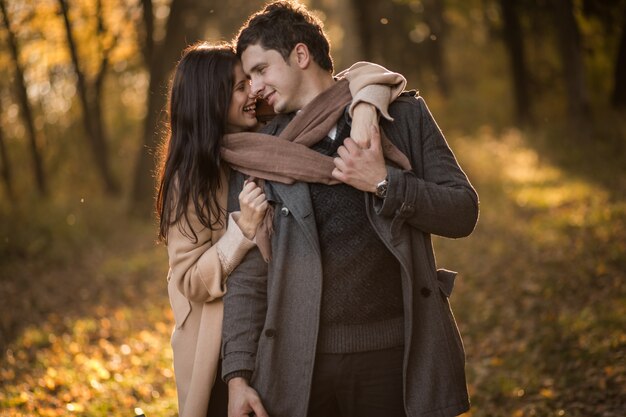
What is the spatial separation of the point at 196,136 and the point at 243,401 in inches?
45.0

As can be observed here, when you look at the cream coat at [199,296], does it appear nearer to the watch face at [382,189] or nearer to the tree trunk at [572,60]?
the watch face at [382,189]

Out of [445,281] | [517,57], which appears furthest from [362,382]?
[517,57]

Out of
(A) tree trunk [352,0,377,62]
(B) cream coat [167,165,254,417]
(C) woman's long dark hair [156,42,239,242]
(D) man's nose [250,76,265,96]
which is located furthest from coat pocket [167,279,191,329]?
(A) tree trunk [352,0,377,62]

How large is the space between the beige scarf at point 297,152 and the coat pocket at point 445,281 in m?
0.49

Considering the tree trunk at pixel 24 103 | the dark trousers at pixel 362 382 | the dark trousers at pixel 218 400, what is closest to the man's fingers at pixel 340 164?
the dark trousers at pixel 362 382

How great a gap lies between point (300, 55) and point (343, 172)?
0.64 metres

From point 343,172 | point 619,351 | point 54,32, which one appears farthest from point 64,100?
point 343,172

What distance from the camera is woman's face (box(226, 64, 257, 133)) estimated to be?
10.8 ft

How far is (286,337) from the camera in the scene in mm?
2932

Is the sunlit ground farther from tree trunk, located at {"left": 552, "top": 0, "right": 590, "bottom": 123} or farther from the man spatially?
tree trunk, located at {"left": 552, "top": 0, "right": 590, "bottom": 123}

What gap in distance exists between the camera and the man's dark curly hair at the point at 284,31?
3137 millimetres

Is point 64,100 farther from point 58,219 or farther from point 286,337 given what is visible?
point 286,337

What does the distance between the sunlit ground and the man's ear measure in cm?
348

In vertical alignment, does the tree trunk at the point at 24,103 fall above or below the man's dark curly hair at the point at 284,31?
above
